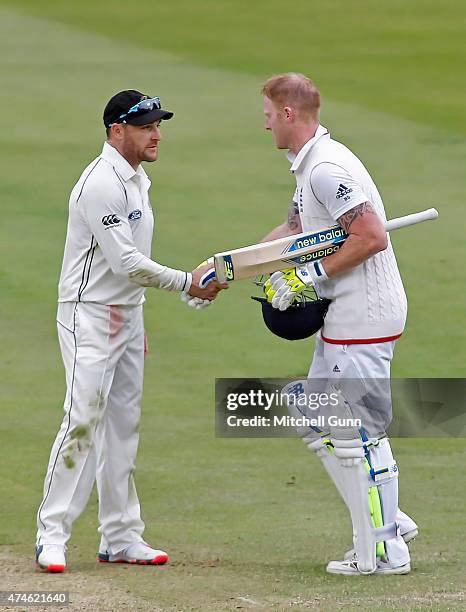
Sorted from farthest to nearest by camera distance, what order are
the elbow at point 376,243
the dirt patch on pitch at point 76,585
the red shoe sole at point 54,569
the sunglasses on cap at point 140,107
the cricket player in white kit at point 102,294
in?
the sunglasses on cap at point 140,107 < the cricket player in white kit at point 102,294 < the red shoe sole at point 54,569 < the elbow at point 376,243 < the dirt patch on pitch at point 76,585

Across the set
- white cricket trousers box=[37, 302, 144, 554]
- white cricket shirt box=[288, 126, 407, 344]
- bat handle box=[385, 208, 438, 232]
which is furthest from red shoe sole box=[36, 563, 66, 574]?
bat handle box=[385, 208, 438, 232]

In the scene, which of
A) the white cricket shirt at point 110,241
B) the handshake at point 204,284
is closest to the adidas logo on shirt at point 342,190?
the handshake at point 204,284

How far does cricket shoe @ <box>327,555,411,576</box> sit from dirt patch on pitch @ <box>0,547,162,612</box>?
0.93 meters

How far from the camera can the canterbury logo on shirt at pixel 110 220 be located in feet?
20.8

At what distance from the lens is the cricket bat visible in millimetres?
6254

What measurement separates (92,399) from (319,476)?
2.17 m

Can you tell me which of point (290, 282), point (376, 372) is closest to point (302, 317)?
point (290, 282)

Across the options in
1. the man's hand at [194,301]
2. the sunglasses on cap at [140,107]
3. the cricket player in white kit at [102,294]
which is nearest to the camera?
the cricket player in white kit at [102,294]

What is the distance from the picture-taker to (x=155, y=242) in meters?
13.0

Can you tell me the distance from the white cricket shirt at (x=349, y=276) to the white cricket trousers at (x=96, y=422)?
0.95 metres

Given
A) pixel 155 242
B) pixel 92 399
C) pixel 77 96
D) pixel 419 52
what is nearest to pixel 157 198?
pixel 155 242

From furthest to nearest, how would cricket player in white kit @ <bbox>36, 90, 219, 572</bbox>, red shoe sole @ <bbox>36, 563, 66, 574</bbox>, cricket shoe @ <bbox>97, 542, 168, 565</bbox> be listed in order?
cricket shoe @ <bbox>97, 542, 168, 565</bbox> < cricket player in white kit @ <bbox>36, 90, 219, 572</bbox> < red shoe sole @ <bbox>36, 563, 66, 574</bbox>

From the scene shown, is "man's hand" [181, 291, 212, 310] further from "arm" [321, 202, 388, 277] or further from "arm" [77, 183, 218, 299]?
"arm" [321, 202, 388, 277]

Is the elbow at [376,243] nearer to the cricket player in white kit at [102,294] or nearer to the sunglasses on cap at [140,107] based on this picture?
the cricket player in white kit at [102,294]
